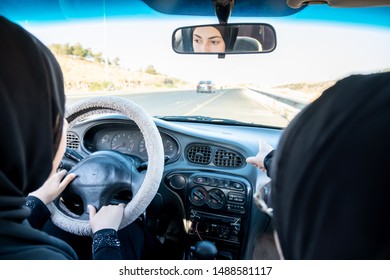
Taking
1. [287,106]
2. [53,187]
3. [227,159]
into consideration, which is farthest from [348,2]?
[287,106]

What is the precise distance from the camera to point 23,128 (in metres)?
0.95

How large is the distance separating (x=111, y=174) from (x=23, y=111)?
0.93 m

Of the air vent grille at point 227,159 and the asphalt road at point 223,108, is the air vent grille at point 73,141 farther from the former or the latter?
the air vent grille at point 227,159

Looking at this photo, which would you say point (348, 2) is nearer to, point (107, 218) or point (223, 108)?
point (107, 218)

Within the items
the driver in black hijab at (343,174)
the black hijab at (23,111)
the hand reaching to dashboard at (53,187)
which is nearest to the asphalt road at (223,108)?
the hand reaching to dashboard at (53,187)

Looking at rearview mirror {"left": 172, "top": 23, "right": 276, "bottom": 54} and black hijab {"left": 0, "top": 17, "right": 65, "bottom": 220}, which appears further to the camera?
rearview mirror {"left": 172, "top": 23, "right": 276, "bottom": 54}

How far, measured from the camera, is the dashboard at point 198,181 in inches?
95.8

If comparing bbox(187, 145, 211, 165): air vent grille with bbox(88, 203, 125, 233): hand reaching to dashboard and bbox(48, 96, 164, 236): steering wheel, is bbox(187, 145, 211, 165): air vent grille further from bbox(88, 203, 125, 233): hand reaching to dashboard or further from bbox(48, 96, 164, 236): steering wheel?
bbox(88, 203, 125, 233): hand reaching to dashboard

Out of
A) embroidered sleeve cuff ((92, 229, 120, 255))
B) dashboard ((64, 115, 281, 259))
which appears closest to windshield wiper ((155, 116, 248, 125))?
dashboard ((64, 115, 281, 259))

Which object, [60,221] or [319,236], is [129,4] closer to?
[60,221]

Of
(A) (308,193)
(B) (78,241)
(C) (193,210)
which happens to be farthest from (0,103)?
(C) (193,210)

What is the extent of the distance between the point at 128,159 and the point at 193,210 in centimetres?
88

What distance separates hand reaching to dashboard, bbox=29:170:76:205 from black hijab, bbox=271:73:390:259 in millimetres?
1376

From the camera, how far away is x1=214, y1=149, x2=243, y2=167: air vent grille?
100 inches
